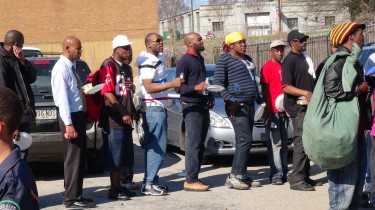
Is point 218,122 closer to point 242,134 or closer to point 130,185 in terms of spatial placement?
point 242,134

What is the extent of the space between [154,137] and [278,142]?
1765 mm

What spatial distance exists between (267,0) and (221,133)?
185ft

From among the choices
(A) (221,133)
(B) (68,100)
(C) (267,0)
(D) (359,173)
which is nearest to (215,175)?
(A) (221,133)

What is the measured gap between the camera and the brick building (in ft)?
154

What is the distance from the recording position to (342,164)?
5.81m

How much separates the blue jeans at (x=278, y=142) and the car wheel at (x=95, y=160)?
2439mm

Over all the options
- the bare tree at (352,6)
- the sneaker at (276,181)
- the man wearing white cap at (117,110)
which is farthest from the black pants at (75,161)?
the bare tree at (352,6)

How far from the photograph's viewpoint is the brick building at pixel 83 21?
154ft

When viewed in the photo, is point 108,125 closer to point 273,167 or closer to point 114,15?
point 273,167

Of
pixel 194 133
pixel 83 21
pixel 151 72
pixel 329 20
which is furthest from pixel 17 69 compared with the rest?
pixel 83 21

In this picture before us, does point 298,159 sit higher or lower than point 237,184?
higher

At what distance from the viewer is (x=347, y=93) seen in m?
5.78

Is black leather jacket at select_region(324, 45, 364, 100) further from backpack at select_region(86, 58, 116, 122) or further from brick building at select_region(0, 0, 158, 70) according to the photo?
brick building at select_region(0, 0, 158, 70)

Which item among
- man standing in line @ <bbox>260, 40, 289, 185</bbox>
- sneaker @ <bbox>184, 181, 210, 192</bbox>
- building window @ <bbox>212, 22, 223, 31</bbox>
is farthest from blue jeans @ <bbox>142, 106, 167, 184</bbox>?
building window @ <bbox>212, 22, 223, 31</bbox>
